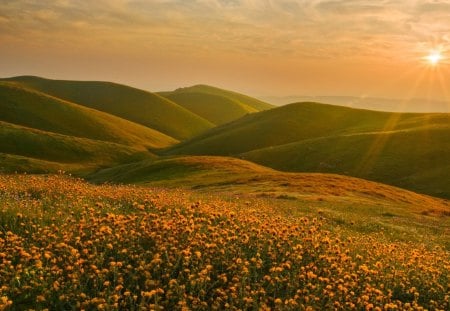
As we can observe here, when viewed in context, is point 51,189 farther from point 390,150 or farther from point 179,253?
point 390,150

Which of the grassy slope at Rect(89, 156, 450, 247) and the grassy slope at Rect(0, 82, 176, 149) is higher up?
the grassy slope at Rect(0, 82, 176, 149)

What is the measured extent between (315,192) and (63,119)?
13440 cm

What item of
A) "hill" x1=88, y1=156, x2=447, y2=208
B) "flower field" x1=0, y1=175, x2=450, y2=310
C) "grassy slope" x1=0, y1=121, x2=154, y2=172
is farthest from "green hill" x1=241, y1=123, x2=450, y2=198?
"flower field" x1=0, y1=175, x2=450, y2=310

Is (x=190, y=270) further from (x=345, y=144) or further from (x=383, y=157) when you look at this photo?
(x=345, y=144)

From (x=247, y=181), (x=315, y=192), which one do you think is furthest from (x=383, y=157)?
(x=315, y=192)

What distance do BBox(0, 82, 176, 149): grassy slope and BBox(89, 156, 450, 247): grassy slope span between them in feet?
246

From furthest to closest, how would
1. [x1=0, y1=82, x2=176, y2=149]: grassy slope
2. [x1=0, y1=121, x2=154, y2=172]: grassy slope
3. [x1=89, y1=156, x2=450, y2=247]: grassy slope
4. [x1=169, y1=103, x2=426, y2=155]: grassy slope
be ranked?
[x1=0, y1=82, x2=176, y2=149]: grassy slope → [x1=169, y1=103, x2=426, y2=155]: grassy slope → [x1=0, y1=121, x2=154, y2=172]: grassy slope → [x1=89, y1=156, x2=450, y2=247]: grassy slope

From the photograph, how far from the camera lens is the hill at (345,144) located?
89.4 meters

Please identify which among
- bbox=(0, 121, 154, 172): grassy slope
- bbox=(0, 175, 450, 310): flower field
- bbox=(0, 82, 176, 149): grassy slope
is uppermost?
bbox=(0, 82, 176, 149): grassy slope

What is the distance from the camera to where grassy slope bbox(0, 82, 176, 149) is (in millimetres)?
159875

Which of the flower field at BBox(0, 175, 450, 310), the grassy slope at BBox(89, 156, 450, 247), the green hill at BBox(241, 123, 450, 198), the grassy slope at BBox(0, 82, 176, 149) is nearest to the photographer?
the flower field at BBox(0, 175, 450, 310)

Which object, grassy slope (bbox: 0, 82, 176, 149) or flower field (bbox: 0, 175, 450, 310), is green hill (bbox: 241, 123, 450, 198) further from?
flower field (bbox: 0, 175, 450, 310)

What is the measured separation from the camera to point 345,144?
108m

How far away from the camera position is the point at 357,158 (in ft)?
326
